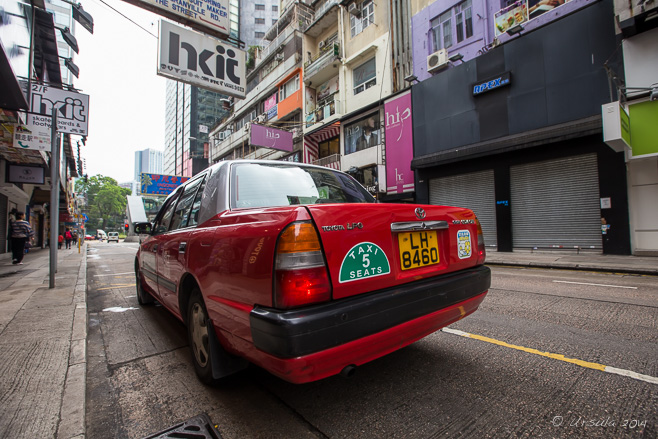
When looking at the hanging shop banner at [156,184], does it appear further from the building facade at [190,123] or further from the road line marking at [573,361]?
the building facade at [190,123]

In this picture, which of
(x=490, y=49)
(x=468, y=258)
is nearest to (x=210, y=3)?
(x=468, y=258)

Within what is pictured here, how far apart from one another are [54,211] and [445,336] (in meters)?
7.34

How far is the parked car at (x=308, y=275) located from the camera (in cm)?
146

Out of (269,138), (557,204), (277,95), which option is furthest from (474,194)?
(277,95)

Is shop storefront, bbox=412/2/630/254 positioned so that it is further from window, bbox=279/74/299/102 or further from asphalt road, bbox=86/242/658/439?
window, bbox=279/74/299/102

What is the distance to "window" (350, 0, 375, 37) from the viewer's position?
17.8 metres

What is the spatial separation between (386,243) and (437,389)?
106cm

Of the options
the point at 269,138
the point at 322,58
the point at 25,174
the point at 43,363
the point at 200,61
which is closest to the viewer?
the point at 43,363

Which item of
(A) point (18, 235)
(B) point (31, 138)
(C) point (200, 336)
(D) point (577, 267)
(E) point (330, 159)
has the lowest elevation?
(D) point (577, 267)

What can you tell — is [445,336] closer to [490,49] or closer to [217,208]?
[217,208]

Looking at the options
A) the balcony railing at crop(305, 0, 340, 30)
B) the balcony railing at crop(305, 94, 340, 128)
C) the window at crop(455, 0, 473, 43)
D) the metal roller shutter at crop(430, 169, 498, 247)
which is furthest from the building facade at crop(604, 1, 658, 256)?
the balcony railing at crop(305, 0, 340, 30)

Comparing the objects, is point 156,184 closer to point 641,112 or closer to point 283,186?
point 283,186

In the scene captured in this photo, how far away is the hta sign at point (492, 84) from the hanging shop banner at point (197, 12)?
990 cm

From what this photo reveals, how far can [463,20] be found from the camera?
13.7 m
